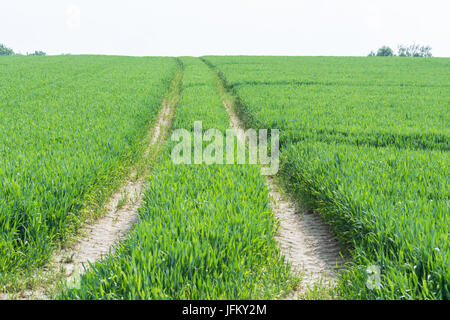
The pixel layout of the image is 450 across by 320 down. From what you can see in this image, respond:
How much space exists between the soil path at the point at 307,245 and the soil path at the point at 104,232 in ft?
6.26

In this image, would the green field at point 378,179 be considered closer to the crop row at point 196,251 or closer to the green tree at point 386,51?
the crop row at point 196,251

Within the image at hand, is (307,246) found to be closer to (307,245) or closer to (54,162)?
(307,245)

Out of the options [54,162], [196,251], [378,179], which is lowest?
[196,251]

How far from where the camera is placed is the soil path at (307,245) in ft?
10.0

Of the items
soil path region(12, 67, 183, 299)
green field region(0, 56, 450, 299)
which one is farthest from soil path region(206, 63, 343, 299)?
soil path region(12, 67, 183, 299)

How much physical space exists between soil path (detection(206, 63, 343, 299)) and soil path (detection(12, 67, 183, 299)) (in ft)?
6.26

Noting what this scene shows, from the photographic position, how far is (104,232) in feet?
13.2

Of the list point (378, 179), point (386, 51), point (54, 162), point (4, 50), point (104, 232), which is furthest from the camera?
point (4, 50)

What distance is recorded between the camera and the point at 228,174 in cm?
466

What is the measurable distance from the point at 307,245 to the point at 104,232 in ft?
8.52

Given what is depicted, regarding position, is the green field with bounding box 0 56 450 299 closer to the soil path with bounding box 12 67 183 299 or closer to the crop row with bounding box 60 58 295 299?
the crop row with bounding box 60 58 295 299

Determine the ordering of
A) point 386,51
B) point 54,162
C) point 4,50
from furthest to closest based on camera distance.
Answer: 1. point 4,50
2. point 386,51
3. point 54,162

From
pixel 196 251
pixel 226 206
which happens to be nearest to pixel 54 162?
pixel 226 206

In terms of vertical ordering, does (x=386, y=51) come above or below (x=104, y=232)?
above
